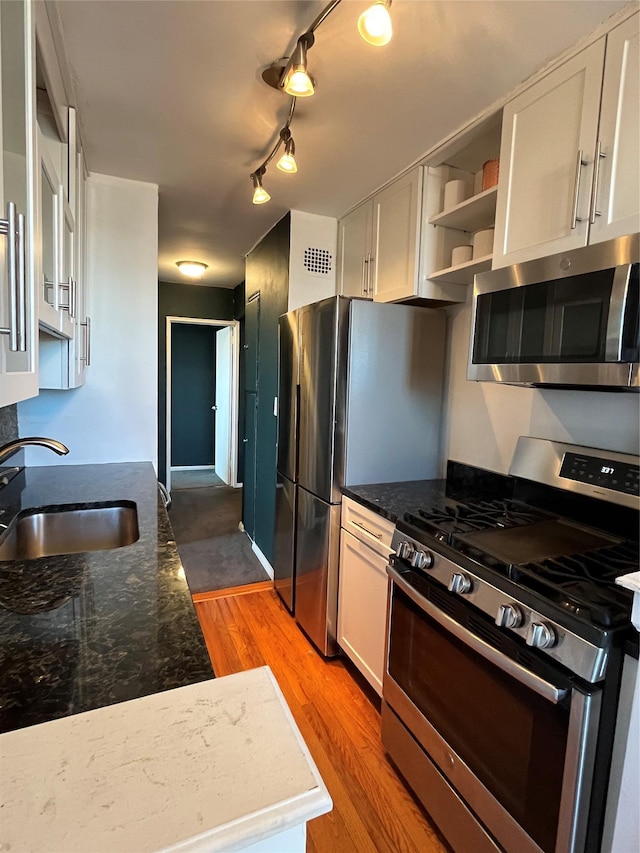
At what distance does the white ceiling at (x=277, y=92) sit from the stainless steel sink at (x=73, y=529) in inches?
61.4

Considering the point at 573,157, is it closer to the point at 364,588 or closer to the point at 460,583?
the point at 460,583

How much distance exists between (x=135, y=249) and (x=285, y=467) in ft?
4.86

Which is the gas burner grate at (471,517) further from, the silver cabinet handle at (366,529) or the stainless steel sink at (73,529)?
the stainless steel sink at (73,529)

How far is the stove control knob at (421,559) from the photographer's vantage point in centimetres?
142

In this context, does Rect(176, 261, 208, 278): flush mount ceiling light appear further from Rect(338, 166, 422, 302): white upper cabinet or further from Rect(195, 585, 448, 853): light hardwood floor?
Rect(195, 585, 448, 853): light hardwood floor

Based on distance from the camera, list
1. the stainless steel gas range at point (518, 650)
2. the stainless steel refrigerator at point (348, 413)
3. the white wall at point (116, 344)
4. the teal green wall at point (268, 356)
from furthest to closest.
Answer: the teal green wall at point (268, 356)
the white wall at point (116, 344)
the stainless steel refrigerator at point (348, 413)
the stainless steel gas range at point (518, 650)

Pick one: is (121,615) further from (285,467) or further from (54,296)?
(285,467)

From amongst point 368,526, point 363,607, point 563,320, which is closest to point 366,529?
point 368,526

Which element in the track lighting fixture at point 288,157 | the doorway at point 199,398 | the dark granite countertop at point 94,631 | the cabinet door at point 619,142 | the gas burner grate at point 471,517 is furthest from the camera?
the doorway at point 199,398

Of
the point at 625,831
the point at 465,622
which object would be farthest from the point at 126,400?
the point at 625,831

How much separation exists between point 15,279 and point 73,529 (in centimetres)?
126

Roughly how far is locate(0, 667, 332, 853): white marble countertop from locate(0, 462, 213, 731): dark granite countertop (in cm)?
18

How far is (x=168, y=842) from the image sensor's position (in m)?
0.37

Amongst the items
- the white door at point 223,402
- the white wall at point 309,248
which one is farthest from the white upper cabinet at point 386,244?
the white door at point 223,402
